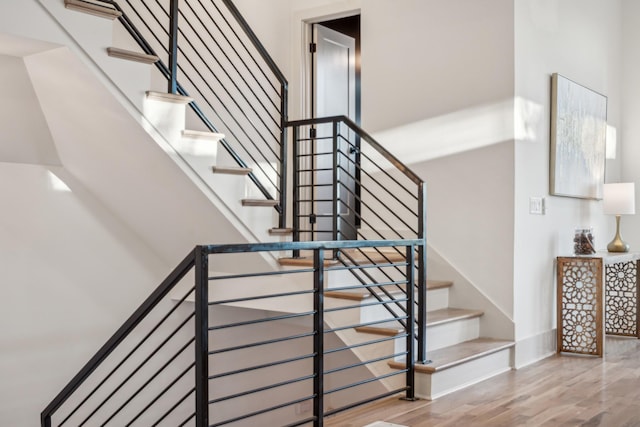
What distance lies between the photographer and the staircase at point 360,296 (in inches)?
153

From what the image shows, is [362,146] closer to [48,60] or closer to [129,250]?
[129,250]

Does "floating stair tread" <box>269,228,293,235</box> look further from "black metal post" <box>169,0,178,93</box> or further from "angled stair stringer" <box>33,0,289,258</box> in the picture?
"black metal post" <box>169,0,178,93</box>

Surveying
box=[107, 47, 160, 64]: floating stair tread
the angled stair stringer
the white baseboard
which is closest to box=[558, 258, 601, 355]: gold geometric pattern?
the white baseboard

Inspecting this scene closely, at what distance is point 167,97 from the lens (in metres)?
3.90

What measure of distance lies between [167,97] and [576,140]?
11.5 ft

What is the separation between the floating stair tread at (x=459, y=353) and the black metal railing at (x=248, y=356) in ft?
0.37

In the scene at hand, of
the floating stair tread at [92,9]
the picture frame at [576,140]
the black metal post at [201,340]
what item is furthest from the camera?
the picture frame at [576,140]

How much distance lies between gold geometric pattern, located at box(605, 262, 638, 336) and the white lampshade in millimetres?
649

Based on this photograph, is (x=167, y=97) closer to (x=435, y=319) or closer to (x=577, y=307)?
(x=435, y=319)

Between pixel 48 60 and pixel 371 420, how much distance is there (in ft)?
8.34

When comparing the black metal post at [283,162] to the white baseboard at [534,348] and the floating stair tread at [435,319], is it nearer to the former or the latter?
the floating stair tread at [435,319]

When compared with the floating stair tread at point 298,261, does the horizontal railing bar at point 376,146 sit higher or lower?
higher

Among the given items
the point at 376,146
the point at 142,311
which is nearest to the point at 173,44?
the point at 376,146

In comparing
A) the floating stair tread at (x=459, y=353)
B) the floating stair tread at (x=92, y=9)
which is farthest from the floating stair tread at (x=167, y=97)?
the floating stair tread at (x=459, y=353)
